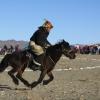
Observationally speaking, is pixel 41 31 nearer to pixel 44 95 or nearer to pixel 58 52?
pixel 58 52

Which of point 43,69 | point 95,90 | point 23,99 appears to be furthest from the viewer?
point 43,69

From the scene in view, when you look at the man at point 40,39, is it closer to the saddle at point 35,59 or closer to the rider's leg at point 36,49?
the rider's leg at point 36,49

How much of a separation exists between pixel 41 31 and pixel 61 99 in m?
4.19

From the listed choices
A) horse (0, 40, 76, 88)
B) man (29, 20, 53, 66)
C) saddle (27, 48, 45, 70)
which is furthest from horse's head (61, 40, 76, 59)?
saddle (27, 48, 45, 70)

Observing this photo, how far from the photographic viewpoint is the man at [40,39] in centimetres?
1941

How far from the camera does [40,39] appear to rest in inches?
766

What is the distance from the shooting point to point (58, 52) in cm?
2008

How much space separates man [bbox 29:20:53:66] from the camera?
63.7ft

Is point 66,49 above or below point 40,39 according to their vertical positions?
below

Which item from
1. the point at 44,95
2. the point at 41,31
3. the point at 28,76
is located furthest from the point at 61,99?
the point at 28,76

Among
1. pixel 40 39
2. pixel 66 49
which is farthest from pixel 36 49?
pixel 66 49

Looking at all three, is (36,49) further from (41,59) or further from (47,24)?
(47,24)

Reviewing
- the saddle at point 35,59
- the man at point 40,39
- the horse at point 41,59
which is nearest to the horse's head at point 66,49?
the horse at point 41,59

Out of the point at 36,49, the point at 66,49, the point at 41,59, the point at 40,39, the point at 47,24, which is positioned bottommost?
the point at 41,59
